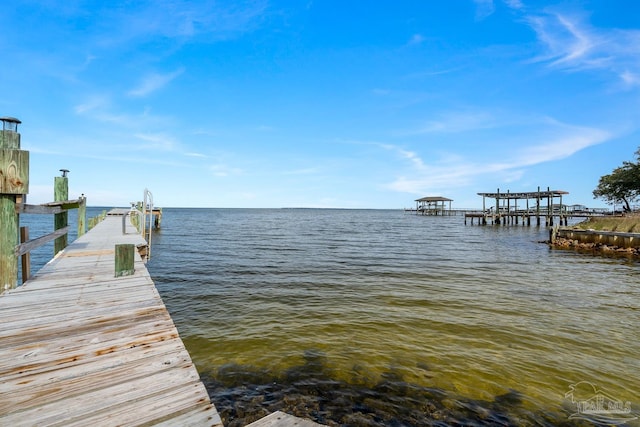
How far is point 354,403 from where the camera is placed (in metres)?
4.56

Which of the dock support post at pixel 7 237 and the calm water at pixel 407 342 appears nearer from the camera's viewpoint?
the calm water at pixel 407 342

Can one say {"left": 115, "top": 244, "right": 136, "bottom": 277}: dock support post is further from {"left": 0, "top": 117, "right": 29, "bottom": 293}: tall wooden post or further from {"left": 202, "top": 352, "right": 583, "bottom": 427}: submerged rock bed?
{"left": 202, "top": 352, "right": 583, "bottom": 427}: submerged rock bed

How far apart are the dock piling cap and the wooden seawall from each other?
105 inches

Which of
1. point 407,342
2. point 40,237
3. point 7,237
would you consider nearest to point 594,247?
point 407,342

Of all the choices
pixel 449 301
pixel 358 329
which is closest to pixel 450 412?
pixel 358 329

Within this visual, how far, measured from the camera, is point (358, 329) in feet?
24.0

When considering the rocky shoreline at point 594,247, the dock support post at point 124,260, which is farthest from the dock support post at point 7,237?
the rocky shoreline at point 594,247

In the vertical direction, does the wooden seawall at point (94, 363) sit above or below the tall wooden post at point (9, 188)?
below

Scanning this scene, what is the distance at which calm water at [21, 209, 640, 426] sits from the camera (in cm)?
457

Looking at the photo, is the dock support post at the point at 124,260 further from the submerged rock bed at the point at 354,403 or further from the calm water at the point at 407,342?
the submerged rock bed at the point at 354,403

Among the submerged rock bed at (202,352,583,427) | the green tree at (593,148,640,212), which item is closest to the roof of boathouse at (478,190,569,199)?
the green tree at (593,148,640,212)

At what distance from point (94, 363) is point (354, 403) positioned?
11.3 ft

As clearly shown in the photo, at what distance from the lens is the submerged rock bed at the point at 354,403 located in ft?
13.8

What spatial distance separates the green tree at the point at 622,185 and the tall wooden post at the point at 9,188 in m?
66.3
